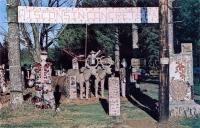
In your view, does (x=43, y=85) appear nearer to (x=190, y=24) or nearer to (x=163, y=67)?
(x=163, y=67)

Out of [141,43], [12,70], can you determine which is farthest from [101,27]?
[12,70]

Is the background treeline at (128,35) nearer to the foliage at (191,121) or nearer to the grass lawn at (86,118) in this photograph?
the grass lawn at (86,118)

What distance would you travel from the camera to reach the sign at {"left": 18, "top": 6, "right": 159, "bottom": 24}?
34.1 feet

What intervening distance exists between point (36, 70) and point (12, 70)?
1.05 meters

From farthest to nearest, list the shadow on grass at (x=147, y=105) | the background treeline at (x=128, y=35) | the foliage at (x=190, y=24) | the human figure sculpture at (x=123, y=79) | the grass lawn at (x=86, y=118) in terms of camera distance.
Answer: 1. the background treeline at (x=128, y=35)
2. the foliage at (x=190, y=24)
3. the human figure sculpture at (x=123, y=79)
4. the shadow on grass at (x=147, y=105)
5. the grass lawn at (x=86, y=118)

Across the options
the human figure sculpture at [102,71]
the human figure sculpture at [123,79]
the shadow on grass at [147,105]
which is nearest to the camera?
the shadow on grass at [147,105]

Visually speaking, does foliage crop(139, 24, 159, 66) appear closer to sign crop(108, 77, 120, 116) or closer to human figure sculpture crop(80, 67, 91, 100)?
human figure sculpture crop(80, 67, 91, 100)

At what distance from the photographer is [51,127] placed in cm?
795

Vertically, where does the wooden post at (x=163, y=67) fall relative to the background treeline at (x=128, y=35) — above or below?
below

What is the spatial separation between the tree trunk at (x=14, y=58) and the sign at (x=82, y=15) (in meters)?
0.34

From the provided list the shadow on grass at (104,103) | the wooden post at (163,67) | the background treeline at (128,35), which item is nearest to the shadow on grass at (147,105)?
the wooden post at (163,67)

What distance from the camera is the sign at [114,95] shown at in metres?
9.28

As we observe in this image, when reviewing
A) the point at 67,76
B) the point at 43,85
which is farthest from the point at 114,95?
the point at 67,76

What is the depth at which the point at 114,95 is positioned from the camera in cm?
933
